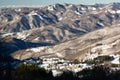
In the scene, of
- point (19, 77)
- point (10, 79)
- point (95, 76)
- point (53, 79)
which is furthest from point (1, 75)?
point (95, 76)

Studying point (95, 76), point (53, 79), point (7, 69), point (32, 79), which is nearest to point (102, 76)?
point (95, 76)

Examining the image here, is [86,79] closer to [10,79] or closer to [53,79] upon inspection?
[53,79]

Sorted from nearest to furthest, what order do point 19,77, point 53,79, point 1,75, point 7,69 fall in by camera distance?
point 1,75 → point 7,69 → point 19,77 → point 53,79

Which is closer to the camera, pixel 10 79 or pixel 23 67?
pixel 10 79

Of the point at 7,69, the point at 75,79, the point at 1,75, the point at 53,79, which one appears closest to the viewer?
the point at 1,75

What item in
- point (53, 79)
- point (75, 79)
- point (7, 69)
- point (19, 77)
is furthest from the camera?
point (75, 79)

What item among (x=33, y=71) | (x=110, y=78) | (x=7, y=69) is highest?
(x=7, y=69)

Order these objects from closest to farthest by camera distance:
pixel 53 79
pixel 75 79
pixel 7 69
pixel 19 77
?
pixel 7 69 < pixel 19 77 < pixel 53 79 < pixel 75 79

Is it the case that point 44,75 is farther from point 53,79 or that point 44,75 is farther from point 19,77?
point 19,77

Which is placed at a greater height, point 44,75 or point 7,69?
point 7,69
